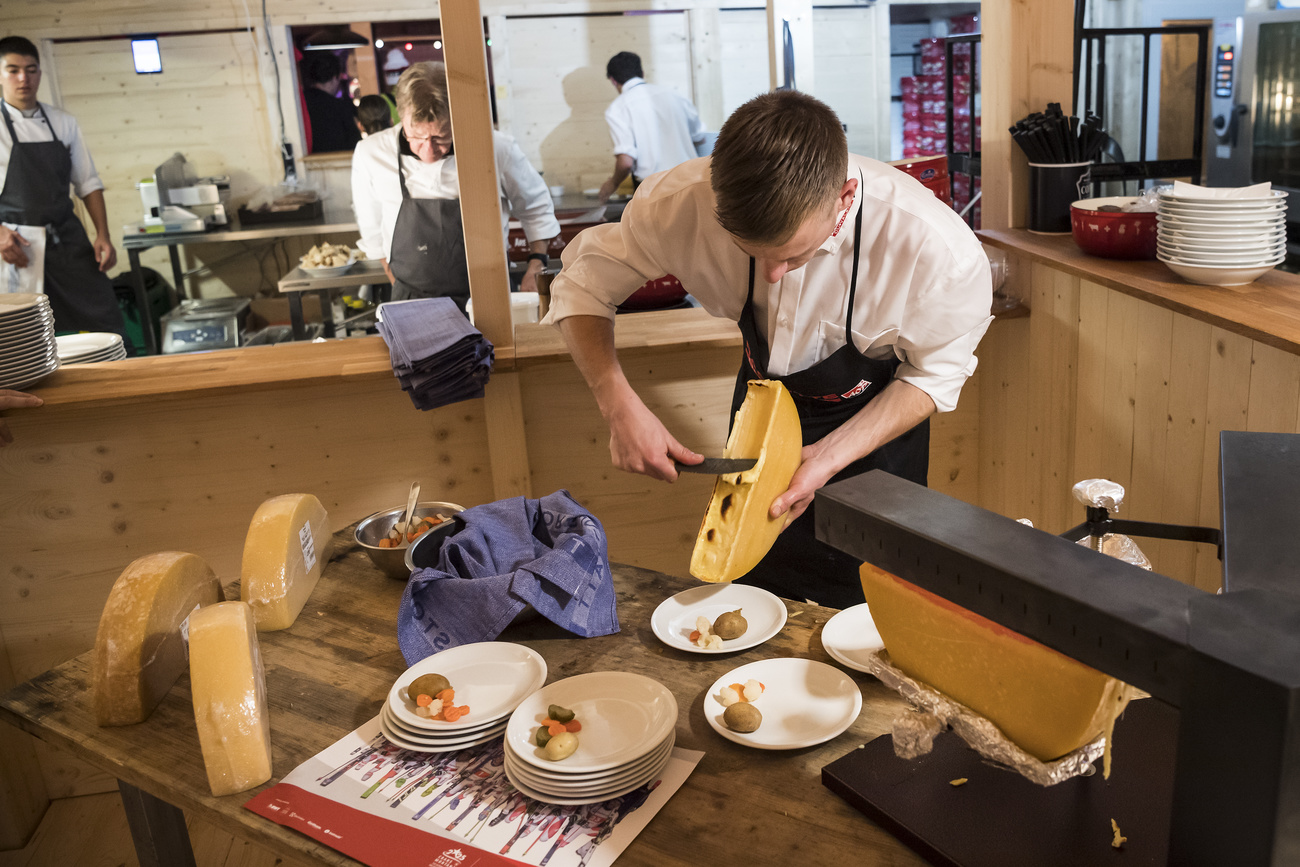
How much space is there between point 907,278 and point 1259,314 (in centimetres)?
62

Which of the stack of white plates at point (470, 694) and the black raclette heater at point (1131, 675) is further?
the stack of white plates at point (470, 694)

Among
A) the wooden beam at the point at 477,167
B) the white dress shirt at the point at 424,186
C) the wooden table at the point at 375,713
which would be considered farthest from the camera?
the white dress shirt at the point at 424,186

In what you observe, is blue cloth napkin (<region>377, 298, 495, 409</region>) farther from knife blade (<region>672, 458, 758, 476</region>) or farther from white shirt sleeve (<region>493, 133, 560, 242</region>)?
white shirt sleeve (<region>493, 133, 560, 242</region>)

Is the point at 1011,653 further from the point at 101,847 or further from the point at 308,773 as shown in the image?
the point at 101,847

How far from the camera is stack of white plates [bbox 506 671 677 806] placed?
1172 mm

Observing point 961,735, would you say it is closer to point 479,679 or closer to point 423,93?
point 479,679

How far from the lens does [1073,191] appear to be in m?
2.64

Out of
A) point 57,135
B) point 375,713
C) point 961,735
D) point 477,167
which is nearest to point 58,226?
point 57,135

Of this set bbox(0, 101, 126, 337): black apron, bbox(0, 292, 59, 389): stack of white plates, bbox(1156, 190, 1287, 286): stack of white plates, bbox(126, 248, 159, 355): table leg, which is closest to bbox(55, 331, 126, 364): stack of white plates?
bbox(0, 292, 59, 389): stack of white plates

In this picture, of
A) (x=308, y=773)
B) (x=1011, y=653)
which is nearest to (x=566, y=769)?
(x=308, y=773)

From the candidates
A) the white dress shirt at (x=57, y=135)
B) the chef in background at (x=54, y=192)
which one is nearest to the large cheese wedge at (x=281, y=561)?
the chef in background at (x=54, y=192)

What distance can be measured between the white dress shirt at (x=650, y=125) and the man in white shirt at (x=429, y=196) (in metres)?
2.26

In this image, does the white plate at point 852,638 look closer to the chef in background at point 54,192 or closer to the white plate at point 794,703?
the white plate at point 794,703

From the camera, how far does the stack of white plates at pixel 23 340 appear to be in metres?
2.29
